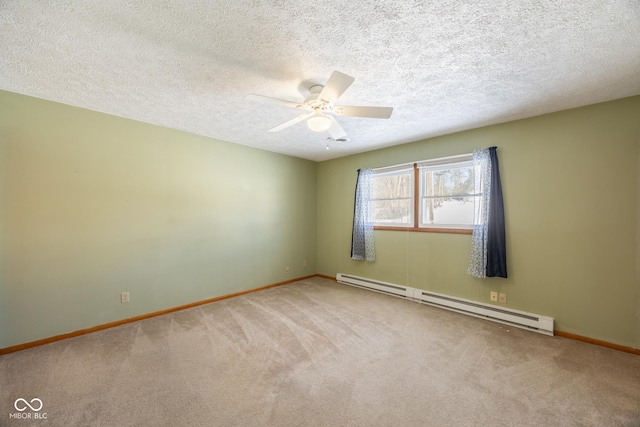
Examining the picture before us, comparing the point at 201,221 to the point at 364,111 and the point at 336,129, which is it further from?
the point at 364,111

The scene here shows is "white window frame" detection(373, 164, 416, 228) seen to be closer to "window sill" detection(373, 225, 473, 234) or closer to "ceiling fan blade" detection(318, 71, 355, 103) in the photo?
"window sill" detection(373, 225, 473, 234)

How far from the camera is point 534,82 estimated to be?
7.13 ft

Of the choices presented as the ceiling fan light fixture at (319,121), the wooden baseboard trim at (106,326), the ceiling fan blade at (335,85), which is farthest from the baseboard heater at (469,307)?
the ceiling fan blade at (335,85)

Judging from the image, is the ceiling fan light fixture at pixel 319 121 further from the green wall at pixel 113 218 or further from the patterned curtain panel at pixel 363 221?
the patterned curtain panel at pixel 363 221

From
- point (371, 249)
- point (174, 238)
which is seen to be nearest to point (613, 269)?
point (371, 249)

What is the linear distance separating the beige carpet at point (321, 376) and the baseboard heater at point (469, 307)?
0.14 meters

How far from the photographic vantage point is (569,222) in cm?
273

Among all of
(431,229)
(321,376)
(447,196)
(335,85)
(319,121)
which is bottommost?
(321,376)

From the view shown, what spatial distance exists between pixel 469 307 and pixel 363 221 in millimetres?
1957

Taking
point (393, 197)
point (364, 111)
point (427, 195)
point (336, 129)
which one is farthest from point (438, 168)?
point (364, 111)

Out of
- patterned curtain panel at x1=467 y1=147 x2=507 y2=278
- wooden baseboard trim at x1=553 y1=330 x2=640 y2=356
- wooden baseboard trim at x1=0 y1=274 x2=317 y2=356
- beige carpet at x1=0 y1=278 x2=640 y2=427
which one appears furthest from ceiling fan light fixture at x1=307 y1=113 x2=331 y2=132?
wooden baseboard trim at x1=553 y1=330 x2=640 y2=356

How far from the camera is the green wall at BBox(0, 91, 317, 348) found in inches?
96.7

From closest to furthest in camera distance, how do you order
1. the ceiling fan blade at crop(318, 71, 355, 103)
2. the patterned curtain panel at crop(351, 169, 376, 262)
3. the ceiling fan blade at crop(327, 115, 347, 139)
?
the ceiling fan blade at crop(318, 71, 355, 103), the ceiling fan blade at crop(327, 115, 347, 139), the patterned curtain panel at crop(351, 169, 376, 262)

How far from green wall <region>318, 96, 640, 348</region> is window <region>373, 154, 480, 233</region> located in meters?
0.21
